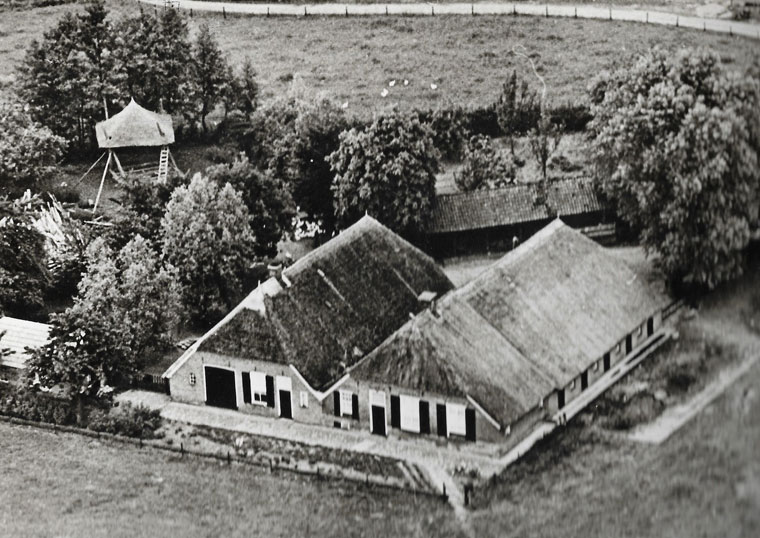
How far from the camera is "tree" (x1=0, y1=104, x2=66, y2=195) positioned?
22.5 m

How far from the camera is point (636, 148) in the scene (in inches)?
704

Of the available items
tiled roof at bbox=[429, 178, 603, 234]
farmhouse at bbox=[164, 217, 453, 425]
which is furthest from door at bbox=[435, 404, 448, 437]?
tiled roof at bbox=[429, 178, 603, 234]

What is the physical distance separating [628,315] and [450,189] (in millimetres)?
4848

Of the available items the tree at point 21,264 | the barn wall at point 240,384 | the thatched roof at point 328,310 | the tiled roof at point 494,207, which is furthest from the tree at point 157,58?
the barn wall at point 240,384

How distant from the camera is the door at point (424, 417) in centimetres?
1753

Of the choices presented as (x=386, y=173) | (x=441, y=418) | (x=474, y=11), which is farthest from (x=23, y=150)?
(x=441, y=418)

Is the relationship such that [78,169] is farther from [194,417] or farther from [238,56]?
[194,417]

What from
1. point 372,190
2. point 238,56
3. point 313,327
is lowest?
point 313,327

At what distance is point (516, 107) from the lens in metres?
20.1

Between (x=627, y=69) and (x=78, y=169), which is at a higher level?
(x=627, y=69)

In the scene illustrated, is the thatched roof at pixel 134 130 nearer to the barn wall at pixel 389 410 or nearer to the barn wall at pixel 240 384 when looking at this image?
the barn wall at pixel 240 384

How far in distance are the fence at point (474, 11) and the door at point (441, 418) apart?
611 cm

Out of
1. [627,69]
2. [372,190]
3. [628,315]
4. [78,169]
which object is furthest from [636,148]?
[78,169]

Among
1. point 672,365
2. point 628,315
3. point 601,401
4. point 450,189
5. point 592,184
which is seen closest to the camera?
point 672,365
